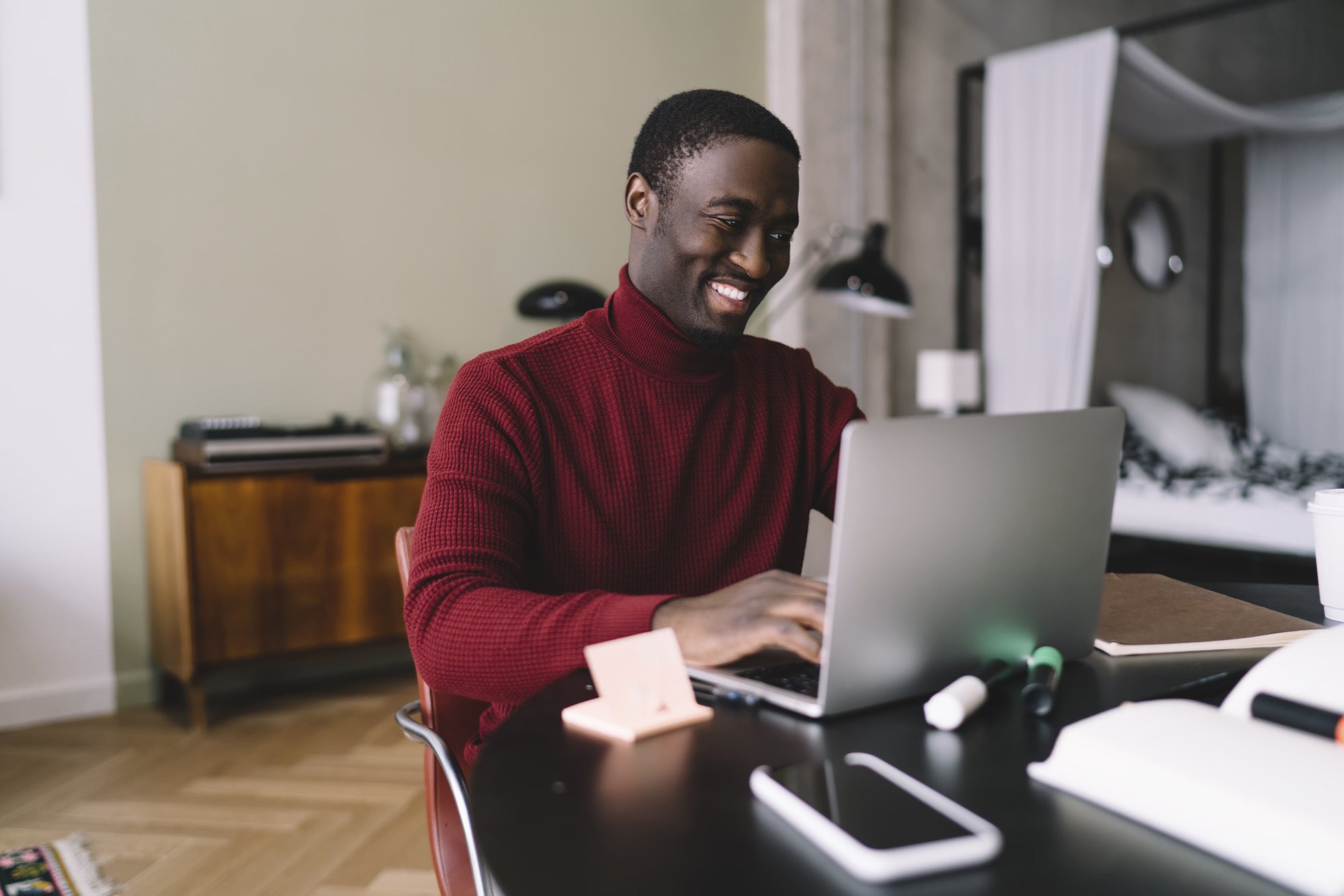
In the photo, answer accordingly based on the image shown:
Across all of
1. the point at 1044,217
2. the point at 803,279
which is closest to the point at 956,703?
the point at 1044,217

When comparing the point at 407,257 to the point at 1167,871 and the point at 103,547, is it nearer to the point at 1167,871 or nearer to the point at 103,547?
the point at 103,547

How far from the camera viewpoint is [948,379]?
4.40m

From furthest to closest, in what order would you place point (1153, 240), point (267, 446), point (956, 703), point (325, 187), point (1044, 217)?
point (1153, 240)
point (1044, 217)
point (325, 187)
point (267, 446)
point (956, 703)

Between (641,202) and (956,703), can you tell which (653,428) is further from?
(956,703)

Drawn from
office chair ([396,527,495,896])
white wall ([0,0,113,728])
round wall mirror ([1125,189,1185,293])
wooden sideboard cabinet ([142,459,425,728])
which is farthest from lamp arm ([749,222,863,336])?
office chair ([396,527,495,896])

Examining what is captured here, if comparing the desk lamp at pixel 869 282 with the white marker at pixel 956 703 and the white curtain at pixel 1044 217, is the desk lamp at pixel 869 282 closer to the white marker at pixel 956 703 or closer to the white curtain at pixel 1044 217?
the white curtain at pixel 1044 217

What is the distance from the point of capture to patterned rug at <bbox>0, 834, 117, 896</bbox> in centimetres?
196

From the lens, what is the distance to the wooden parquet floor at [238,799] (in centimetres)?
206

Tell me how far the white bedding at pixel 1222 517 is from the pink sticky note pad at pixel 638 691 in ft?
8.94

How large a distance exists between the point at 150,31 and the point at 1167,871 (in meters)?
3.46

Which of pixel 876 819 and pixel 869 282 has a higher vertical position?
pixel 869 282

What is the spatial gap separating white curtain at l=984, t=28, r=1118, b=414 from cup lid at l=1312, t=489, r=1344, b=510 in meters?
2.96

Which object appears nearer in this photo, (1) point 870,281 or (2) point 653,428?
(2) point 653,428

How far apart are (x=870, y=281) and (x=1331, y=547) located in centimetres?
244
